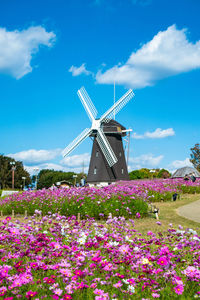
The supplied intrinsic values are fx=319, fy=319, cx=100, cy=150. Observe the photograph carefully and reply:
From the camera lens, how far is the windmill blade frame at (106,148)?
1395 inches

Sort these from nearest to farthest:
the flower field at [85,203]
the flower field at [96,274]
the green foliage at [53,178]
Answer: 1. the flower field at [96,274]
2. the flower field at [85,203]
3. the green foliage at [53,178]

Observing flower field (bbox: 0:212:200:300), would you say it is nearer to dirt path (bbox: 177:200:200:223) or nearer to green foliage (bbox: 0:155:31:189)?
dirt path (bbox: 177:200:200:223)

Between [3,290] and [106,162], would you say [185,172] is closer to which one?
[106,162]

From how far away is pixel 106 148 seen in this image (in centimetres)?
3609

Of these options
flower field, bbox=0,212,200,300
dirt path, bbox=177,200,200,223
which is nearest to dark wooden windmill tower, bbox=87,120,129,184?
dirt path, bbox=177,200,200,223

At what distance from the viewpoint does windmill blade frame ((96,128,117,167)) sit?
1395 inches

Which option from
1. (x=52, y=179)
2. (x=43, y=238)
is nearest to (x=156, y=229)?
(x=43, y=238)

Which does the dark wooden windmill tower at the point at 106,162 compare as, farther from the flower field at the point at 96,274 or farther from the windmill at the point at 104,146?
the flower field at the point at 96,274

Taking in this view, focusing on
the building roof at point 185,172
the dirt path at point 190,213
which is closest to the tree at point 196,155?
the building roof at point 185,172

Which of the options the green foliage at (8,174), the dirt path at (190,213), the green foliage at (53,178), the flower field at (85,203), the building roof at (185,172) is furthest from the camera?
the green foliage at (53,178)

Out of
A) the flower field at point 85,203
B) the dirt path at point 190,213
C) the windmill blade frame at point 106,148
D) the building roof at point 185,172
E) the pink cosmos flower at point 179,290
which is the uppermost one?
the windmill blade frame at point 106,148

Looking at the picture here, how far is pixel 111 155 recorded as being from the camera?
116 ft

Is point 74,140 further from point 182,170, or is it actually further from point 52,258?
point 52,258

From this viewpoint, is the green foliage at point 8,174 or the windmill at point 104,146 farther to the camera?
the green foliage at point 8,174
